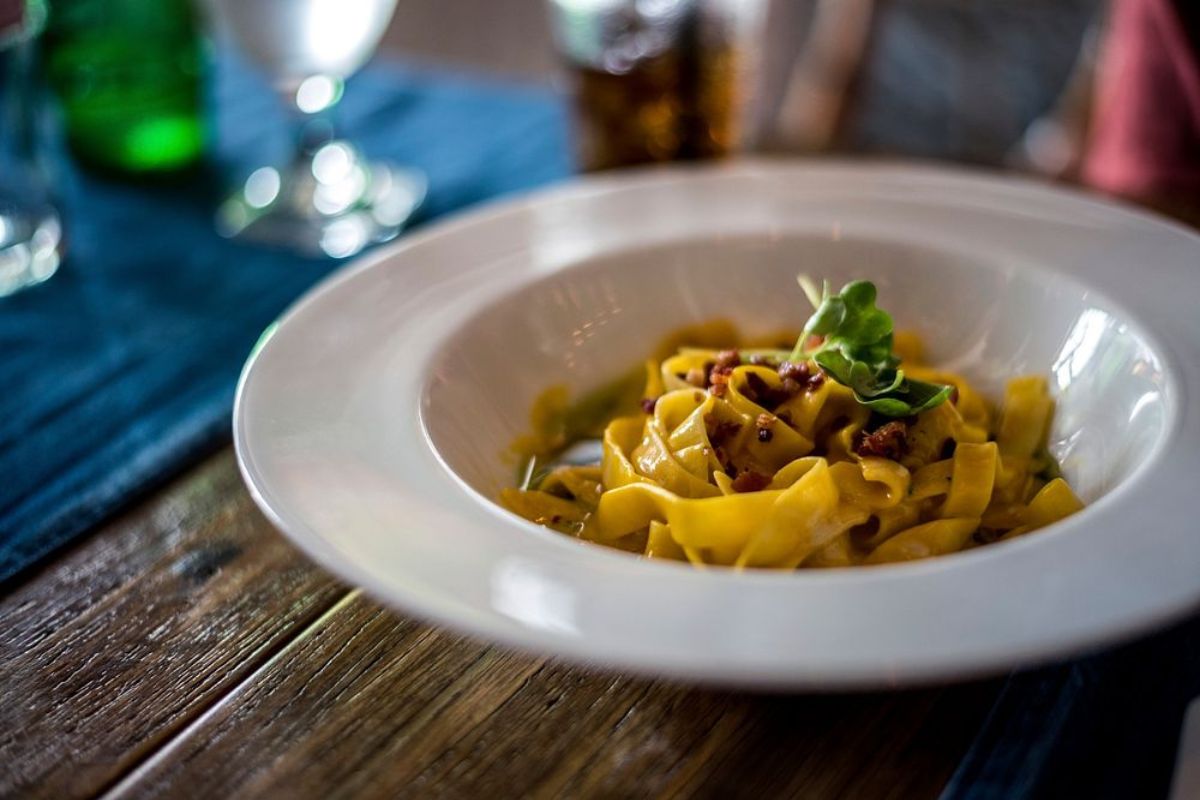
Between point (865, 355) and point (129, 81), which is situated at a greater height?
point (865, 355)

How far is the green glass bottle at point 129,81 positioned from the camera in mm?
1942

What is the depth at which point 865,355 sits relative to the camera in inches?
44.4

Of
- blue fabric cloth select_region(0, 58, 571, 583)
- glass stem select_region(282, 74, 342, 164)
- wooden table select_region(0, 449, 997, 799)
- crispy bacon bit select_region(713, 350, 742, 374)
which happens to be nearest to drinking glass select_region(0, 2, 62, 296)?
blue fabric cloth select_region(0, 58, 571, 583)

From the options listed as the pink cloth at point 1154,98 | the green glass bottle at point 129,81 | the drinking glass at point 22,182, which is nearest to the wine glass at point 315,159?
the green glass bottle at point 129,81

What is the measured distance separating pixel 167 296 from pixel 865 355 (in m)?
1.07

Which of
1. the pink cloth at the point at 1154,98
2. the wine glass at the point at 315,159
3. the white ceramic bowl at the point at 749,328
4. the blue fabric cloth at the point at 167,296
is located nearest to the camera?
the white ceramic bowl at the point at 749,328

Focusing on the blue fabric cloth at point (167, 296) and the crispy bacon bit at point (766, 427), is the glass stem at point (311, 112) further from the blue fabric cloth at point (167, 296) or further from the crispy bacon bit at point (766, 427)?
the crispy bacon bit at point (766, 427)

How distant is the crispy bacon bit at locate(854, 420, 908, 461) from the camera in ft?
3.58

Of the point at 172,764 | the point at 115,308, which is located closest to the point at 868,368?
the point at 172,764

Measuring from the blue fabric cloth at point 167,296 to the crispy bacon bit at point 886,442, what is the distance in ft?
2.38

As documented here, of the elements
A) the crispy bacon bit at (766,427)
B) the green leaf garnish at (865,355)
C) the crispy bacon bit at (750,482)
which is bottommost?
the crispy bacon bit at (750,482)

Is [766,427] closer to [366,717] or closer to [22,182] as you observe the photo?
[366,717]

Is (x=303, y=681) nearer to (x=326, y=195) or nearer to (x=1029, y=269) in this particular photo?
(x=1029, y=269)

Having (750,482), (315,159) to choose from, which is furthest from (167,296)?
(750,482)
